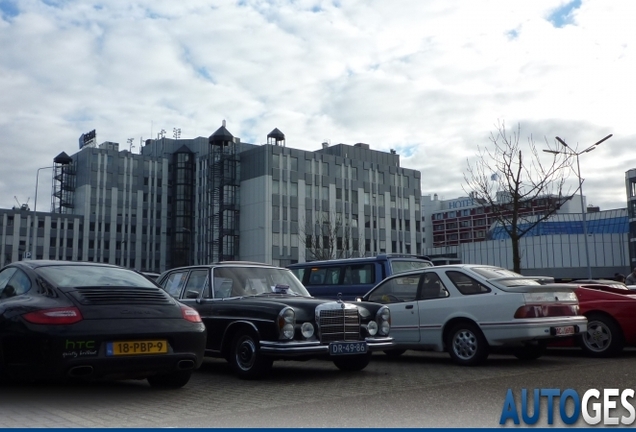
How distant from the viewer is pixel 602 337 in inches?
454

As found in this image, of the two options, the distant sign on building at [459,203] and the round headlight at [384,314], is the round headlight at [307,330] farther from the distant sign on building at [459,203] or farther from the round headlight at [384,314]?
the distant sign on building at [459,203]

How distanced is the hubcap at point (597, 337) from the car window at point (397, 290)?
9.71ft

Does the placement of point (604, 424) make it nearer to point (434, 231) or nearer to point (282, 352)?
point (282, 352)

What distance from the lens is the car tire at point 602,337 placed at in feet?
37.3

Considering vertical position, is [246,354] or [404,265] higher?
[404,265]

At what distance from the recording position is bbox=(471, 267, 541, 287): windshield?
419 inches

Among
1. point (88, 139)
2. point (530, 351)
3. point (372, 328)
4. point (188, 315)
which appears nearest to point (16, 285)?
point (188, 315)

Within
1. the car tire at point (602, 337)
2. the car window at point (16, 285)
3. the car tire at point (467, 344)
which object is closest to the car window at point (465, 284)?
the car tire at point (467, 344)

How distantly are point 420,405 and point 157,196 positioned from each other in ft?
327

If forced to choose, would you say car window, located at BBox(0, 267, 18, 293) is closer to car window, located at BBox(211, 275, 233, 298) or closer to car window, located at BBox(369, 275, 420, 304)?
car window, located at BBox(211, 275, 233, 298)

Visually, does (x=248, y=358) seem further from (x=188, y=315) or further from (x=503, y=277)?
(x=503, y=277)

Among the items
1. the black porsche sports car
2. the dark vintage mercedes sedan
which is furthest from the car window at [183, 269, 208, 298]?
the black porsche sports car

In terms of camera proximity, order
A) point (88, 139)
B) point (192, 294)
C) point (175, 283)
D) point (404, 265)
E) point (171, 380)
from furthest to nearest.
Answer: point (88, 139)
point (404, 265)
point (175, 283)
point (192, 294)
point (171, 380)

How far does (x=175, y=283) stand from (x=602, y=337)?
7055 millimetres
